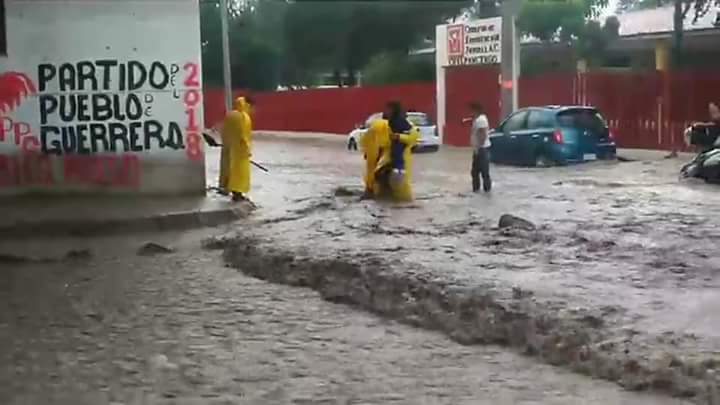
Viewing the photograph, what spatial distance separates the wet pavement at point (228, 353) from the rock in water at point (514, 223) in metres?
3.76

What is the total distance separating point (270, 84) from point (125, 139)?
10.3 metres

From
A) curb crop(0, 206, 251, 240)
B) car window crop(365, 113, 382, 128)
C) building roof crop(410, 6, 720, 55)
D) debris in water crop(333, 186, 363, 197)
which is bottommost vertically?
curb crop(0, 206, 251, 240)

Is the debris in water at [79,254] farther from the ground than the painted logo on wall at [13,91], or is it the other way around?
the painted logo on wall at [13,91]

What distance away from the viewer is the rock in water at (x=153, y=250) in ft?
42.6

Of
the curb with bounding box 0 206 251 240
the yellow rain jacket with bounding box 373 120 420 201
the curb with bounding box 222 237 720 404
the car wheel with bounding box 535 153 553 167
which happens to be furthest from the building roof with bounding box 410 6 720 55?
the curb with bounding box 222 237 720 404

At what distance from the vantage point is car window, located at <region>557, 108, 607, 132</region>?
80.2 ft

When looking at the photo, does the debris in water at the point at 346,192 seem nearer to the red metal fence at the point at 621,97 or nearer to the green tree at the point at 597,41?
the green tree at the point at 597,41

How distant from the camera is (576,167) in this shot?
2372 cm

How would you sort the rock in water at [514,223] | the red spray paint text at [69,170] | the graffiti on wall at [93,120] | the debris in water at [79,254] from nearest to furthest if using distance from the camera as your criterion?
1. the debris in water at [79,254]
2. the rock in water at [514,223]
3. the graffiti on wall at [93,120]
4. the red spray paint text at [69,170]

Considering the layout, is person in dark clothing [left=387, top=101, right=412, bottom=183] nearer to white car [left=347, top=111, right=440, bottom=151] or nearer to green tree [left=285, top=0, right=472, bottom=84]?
white car [left=347, top=111, right=440, bottom=151]

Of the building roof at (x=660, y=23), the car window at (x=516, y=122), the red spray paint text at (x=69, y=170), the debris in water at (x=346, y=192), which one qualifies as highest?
the building roof at (x=660, y=23)

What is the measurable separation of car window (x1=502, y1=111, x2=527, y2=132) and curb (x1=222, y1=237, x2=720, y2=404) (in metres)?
13.6

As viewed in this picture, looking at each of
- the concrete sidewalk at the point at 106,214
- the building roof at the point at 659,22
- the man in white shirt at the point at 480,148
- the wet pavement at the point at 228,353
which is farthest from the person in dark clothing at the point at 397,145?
the building roof at the point at 659,22

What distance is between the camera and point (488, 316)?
8.88 m
